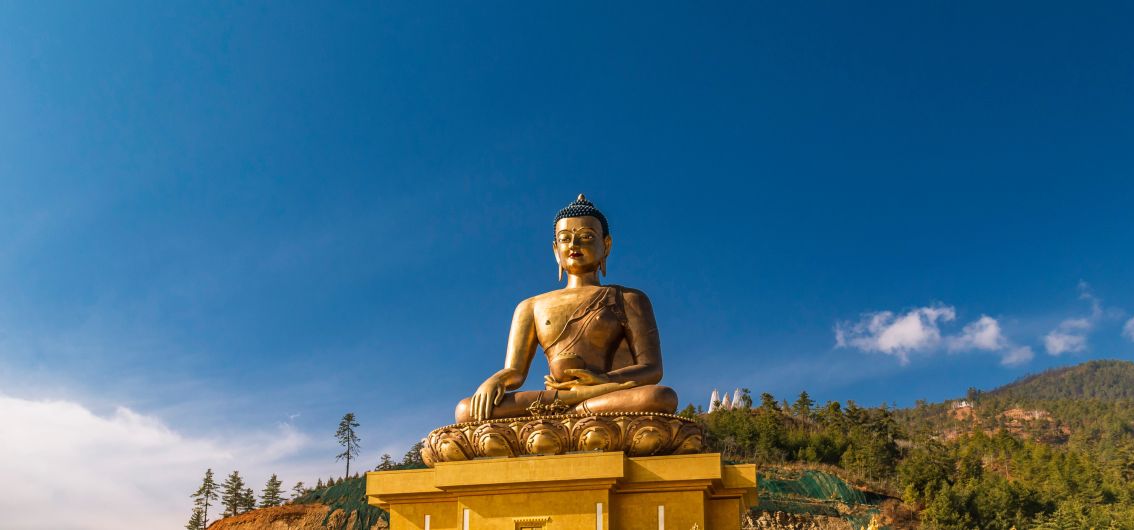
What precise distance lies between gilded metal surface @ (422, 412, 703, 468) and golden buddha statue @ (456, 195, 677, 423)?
0.70 ft

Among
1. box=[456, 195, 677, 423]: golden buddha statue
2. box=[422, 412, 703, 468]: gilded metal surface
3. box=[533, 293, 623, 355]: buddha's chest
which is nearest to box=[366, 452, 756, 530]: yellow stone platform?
box=[422, 412, 703, 468]: gilded metal surface

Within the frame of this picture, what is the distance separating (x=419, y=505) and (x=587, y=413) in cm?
171

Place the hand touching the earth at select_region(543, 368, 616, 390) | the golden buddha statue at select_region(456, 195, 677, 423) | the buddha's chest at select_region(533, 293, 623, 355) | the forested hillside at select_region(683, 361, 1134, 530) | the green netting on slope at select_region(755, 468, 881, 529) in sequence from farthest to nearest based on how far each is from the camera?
the green netting on slope at select_region(755, 468, 881, 529), the forested hillside at select_region(683, 361, 1134, 530), the buddha's chest at select_region(533, 293, 623, 355), the hand touching the earth at select_region(543, 368, 616, 390), the golden buddha statue at select_region(456, 195, 677, 423)

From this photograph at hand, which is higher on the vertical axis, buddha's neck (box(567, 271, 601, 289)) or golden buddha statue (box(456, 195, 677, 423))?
buddha's neck (box(567, 271, 601, 289))

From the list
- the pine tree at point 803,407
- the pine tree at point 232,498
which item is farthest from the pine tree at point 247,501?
the pine tree at point 803,407

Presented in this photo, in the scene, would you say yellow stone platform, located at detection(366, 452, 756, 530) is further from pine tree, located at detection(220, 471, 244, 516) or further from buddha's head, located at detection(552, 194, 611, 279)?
pine tree, located at detection(220, 471, 244, 516)

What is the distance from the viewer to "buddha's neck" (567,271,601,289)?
10.3m

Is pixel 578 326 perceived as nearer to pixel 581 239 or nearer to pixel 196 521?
pixel 581 239

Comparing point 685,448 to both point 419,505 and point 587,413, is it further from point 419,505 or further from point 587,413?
point 419,505

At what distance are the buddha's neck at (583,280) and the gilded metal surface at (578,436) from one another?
218 cm

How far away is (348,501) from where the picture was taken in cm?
3388

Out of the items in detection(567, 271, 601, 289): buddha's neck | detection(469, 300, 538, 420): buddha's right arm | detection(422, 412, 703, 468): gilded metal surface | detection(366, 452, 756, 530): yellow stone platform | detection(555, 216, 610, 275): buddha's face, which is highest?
detection(555, 216, 610, 275): buddha's face

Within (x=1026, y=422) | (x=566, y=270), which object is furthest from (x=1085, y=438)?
(x=566, y=270)

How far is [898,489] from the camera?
37.6 m
